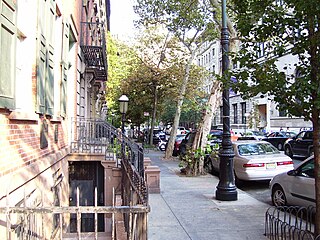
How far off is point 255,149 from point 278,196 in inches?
126

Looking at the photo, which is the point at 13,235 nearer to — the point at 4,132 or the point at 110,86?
the point at 4,132

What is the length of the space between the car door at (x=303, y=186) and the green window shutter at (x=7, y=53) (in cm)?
591

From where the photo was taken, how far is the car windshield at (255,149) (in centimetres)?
1084

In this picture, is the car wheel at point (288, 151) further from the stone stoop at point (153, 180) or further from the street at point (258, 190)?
the stone stoop at point (153, 180)

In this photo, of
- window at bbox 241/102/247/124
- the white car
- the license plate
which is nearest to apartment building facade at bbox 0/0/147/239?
the white car

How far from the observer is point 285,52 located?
209 inches

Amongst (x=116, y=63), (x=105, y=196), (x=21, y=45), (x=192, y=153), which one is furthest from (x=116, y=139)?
(x=116, y=63)

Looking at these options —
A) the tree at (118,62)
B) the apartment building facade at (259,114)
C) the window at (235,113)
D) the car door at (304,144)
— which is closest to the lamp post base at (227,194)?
the car door at (304,144)

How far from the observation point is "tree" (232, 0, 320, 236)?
4688 millimetres

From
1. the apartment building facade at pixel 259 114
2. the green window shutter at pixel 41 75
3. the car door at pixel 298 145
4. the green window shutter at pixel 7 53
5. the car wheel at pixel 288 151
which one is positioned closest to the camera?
the green window shutter at pixel 7 53

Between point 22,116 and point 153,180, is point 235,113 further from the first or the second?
point 22,116

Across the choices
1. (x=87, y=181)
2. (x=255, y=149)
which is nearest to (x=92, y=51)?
(x=87, y=181)

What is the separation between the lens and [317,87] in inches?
179

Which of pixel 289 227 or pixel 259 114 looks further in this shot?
pixel 259 114
